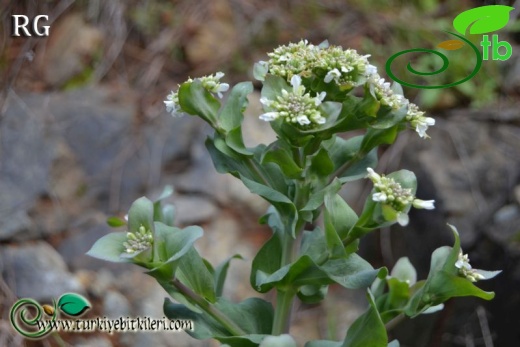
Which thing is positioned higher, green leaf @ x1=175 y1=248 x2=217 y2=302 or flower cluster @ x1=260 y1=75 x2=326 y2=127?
flower cluster @ x1=260 y1=75 x2=326 y2=127

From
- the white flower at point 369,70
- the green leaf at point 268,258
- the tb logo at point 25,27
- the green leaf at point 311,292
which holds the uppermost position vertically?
the white flower at point 369,70

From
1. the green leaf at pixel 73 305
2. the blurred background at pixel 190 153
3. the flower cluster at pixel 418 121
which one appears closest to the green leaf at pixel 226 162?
the flower cluster at pixel 418 121

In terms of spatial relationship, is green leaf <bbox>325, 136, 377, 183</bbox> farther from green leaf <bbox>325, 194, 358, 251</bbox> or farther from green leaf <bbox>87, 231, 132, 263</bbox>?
green leaf <bbox>87, 231, 132, 263</bbox>

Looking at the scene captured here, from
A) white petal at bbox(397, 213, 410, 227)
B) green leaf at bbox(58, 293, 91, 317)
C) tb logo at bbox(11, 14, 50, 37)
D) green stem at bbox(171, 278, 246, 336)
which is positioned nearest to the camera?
white petal at bbox(397, 213, 410, 227)

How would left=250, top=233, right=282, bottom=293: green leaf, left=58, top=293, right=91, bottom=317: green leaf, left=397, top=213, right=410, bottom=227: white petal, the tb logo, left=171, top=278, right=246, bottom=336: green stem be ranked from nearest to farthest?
left=397, top=213, right=410, bottom=227: white petal
left=171, top=278, right=246, bottom=336: green stem
left=250, top=233, right=282, bottom=293: green leaf
left=58, top=293, right=91, bottom=317: green leaf
the tb logo

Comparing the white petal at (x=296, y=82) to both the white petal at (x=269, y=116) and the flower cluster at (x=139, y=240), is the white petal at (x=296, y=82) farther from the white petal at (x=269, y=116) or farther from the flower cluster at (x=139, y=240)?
the flower cluster at (x=139, y=240)

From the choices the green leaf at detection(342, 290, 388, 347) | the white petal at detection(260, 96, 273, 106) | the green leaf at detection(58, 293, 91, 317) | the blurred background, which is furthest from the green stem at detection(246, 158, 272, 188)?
the blurred background

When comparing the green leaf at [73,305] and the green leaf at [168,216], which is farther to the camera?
the green leaf at [73,305]

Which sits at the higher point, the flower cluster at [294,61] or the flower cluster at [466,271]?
the flower cluster at [294,61]
